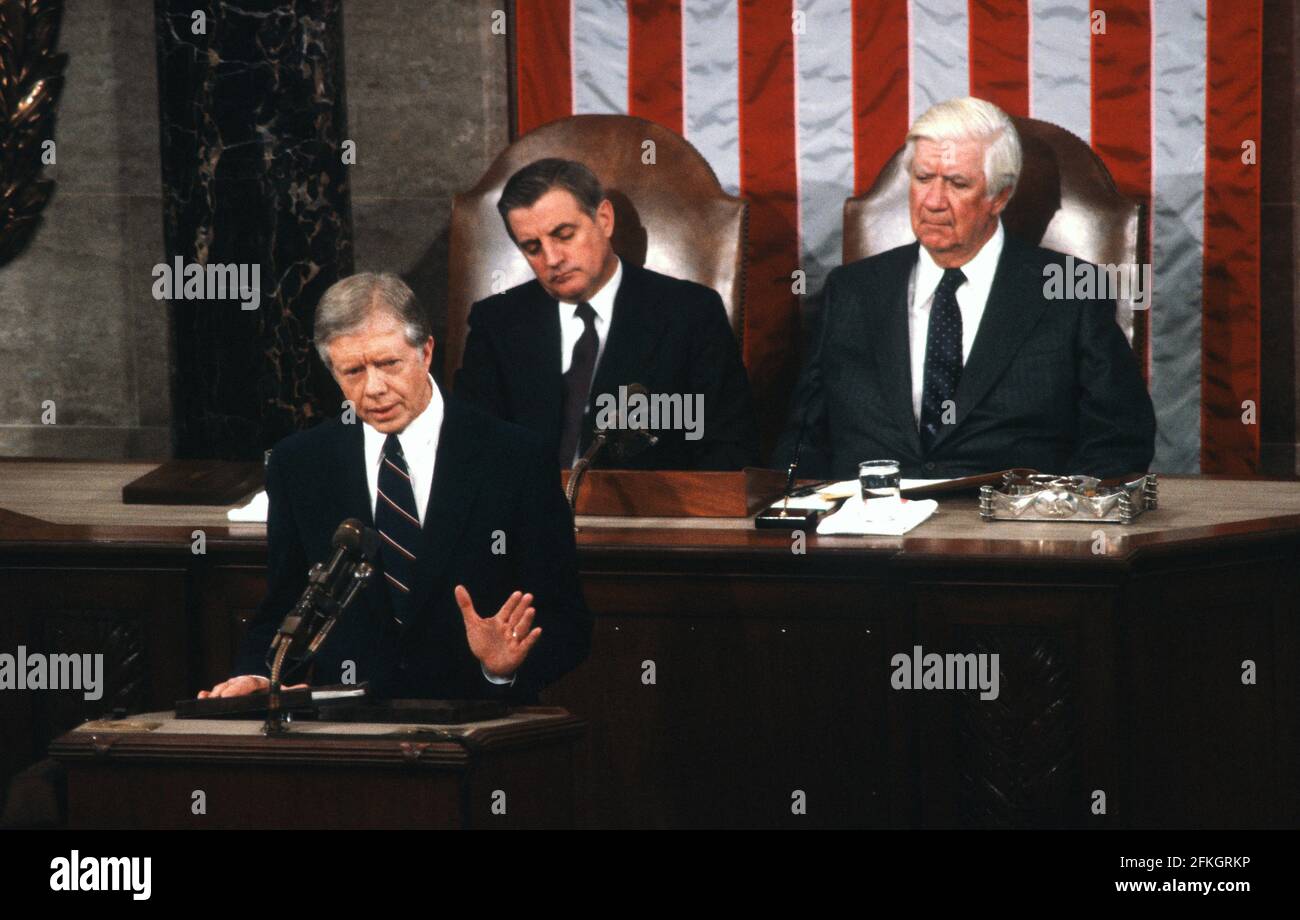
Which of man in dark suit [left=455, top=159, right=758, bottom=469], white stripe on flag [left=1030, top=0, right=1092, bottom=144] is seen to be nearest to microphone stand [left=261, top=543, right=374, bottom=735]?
man in dark suit [left=455, top=159, right=758, bottom=469]

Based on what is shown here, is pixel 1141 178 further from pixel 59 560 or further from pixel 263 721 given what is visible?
pixel 263 721

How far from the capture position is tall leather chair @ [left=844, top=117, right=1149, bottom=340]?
216 inches

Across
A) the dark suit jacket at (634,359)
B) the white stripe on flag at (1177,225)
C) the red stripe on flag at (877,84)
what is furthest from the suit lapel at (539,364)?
the white stripe on flag at (1177,225)

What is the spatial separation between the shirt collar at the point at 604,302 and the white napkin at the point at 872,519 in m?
1.20

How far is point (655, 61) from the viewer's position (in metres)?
6.28

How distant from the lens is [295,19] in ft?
18.5

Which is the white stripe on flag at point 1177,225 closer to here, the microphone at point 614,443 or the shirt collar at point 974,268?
the shirt collar at point 974,268

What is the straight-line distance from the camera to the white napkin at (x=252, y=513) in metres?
4.56

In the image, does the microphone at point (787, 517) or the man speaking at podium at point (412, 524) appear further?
the microphone at point (787, 517)

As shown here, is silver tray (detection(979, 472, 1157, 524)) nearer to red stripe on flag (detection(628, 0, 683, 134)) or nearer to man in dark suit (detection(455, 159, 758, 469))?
man in dark suit (detection(455, 159, 758, 469))

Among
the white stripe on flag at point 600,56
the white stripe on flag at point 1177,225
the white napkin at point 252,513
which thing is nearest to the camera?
the white napkin at point 252,513

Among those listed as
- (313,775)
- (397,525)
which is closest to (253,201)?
(397,525)

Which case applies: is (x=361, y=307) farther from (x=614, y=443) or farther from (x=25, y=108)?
(x=25, y=108)

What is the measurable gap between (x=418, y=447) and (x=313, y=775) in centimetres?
85
